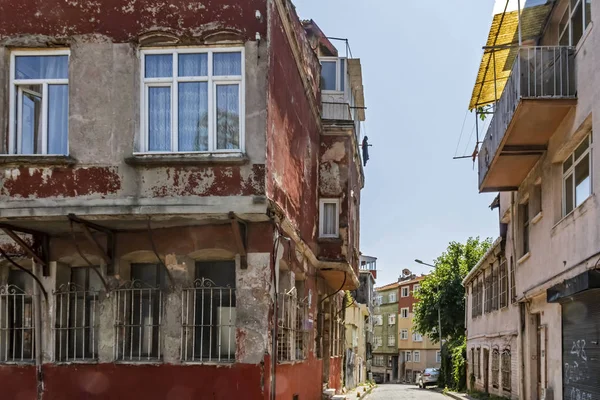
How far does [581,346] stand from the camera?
12.9 meters

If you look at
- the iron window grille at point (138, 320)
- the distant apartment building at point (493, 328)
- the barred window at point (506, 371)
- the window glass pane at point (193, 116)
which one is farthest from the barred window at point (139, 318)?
the barred window at point (506, 371)

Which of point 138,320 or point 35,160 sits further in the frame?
point 138,320

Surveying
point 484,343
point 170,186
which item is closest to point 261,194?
point 170,186

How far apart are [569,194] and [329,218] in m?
6.40

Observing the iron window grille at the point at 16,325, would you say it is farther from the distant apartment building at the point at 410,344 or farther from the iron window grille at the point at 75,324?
the distant apartment building at the point at 410,344

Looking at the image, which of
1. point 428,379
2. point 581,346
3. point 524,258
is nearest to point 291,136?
point 581,346

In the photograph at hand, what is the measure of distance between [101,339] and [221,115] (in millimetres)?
4194

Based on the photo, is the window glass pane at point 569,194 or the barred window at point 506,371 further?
the barred window at point 506,371

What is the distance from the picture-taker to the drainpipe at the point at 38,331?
11859 millimetres

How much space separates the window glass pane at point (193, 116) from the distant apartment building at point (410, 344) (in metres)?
64.9

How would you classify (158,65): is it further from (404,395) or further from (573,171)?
(404,395)

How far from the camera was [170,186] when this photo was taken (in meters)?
11.2

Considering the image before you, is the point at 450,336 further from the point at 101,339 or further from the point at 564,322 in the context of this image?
the point at 101,339

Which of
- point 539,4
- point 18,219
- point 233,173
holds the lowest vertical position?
point 18,219
